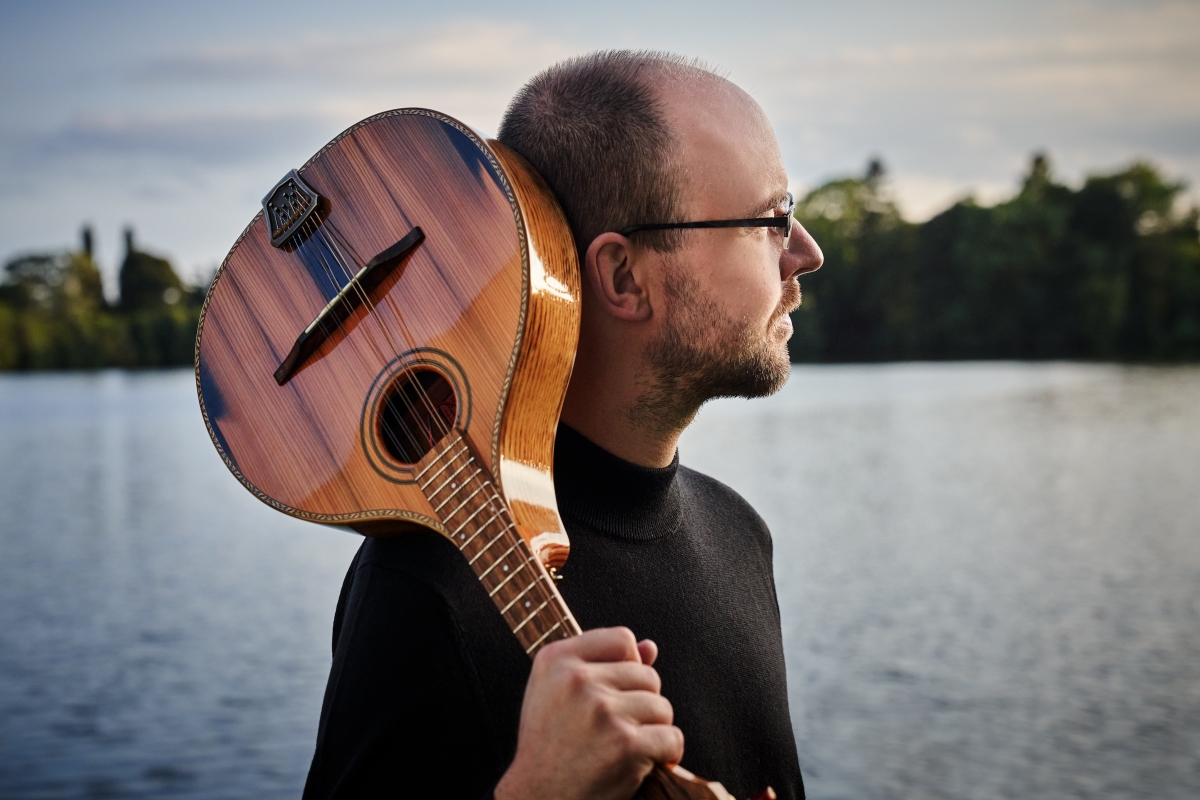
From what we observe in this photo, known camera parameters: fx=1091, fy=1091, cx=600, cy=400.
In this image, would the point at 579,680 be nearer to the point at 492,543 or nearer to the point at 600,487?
the point at 492,543

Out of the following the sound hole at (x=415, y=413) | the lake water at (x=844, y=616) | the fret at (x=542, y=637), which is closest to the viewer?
the fret at (x=542, y=637)

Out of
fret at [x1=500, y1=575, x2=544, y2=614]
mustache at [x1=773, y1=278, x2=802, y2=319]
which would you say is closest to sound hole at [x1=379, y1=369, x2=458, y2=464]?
fret at [x1=500, y1=575, x2=544, y2=614]

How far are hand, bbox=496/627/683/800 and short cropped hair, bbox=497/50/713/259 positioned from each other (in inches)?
37.8

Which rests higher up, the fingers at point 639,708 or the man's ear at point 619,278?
the man's ear at point 619,278

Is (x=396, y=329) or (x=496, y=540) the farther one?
(x=396, y=329)

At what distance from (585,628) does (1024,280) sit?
94.7m

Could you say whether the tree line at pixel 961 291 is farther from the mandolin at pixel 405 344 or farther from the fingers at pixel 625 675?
the fingers at pixel 625 675

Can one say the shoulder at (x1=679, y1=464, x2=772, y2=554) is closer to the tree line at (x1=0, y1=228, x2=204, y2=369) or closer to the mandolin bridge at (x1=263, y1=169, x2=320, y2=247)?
the mandolin bridge at (x1=263, y1=169, x2=320, y2=247)

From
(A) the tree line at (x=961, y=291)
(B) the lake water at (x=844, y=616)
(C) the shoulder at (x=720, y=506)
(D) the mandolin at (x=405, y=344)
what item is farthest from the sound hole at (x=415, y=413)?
(A) the tree line at (x=961, y=291)

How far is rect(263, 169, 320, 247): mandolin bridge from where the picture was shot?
2.00 metres

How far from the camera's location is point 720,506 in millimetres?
2797

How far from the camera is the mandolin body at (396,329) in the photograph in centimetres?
177

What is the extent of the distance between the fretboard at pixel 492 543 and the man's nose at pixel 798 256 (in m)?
0.91

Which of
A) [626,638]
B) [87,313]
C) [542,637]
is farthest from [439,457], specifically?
[87,313]
